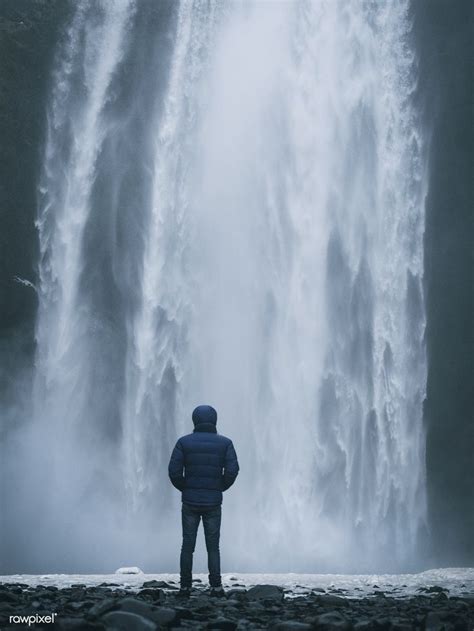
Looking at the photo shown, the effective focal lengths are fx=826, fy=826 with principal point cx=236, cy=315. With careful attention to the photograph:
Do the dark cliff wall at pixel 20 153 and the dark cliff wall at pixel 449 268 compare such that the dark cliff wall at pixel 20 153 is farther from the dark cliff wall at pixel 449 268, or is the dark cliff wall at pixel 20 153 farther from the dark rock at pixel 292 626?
the dark rock at pixel 292 626

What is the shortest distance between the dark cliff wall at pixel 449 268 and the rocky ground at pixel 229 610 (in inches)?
453

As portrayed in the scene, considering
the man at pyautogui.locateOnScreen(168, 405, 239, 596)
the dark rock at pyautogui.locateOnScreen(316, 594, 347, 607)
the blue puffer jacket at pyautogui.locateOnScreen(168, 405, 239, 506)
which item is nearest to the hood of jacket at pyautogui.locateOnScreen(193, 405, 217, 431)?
the man at pyautogui.locateOnScreen(168, 405, 239, 596)

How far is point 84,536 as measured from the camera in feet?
65.0

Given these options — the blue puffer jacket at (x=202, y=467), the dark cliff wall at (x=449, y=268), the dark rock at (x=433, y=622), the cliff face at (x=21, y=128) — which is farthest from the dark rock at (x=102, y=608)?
the cliff face at (x=21, y=128)

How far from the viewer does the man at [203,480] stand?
9.66 metres

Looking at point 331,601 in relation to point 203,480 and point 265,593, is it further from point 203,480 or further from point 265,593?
point 203,480

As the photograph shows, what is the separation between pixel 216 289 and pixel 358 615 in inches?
561

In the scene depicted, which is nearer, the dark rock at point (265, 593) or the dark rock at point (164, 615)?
the dark rock at point (164, 615)

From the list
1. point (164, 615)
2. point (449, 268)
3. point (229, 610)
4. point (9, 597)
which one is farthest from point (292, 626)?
point (449, 268)

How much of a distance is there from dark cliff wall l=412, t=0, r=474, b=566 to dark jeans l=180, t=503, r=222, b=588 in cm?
1255

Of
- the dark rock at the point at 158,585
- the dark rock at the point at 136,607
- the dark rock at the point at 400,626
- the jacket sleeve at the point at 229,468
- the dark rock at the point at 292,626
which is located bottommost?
the dark rock at the point at 400,626

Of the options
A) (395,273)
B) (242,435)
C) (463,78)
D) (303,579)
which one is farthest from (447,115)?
(303,579)

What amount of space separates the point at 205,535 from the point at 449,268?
50.9ft

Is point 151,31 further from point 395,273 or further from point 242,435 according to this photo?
point 242,435
